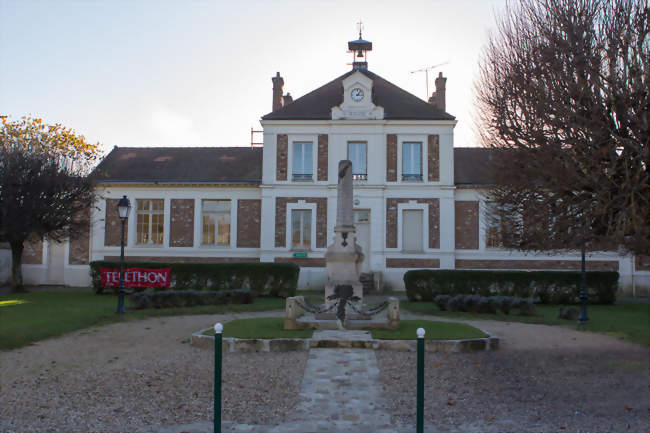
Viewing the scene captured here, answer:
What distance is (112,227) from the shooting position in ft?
79.0

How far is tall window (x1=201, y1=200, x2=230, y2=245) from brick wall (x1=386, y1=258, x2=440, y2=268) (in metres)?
7.38

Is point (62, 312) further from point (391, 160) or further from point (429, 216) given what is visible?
point (429, 216)

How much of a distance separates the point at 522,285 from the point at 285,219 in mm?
9983

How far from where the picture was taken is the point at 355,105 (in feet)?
75.8

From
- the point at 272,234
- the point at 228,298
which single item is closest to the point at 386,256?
the point at 272,234

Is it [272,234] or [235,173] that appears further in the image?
[235,173]

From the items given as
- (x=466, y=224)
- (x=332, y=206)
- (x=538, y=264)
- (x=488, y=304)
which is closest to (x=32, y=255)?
(x=332, y=206)

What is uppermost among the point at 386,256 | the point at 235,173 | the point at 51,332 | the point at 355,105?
the point at 355,105

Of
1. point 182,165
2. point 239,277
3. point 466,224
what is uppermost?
point 182,165

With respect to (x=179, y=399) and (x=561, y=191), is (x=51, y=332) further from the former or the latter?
(x=561, y=191)

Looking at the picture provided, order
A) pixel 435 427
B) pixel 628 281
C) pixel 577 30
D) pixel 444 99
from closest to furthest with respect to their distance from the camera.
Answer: pixel 435 427 < pixel 577 30 < pixel 628 281 < pixel 444 99

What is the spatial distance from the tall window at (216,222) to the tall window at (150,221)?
6.53 ft

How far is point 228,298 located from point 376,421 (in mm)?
12051

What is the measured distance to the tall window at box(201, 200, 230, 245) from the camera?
23.9m
